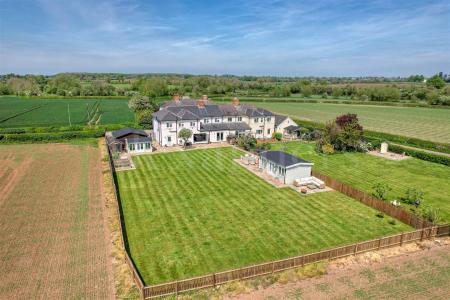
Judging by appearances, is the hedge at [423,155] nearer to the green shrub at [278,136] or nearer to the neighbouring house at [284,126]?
the neighbouring house at [284,126]

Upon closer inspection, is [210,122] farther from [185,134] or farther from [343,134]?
[343,134]

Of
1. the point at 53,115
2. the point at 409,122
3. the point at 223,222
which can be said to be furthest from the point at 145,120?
the point at 409,122

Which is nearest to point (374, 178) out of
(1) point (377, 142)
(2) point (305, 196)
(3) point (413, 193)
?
(3) point (413, 193)

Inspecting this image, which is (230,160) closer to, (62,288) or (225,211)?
(225,211)

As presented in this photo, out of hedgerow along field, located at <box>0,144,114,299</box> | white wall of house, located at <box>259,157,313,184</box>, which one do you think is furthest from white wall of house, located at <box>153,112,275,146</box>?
white wall of house, located at <box>259,157,313,184</box>

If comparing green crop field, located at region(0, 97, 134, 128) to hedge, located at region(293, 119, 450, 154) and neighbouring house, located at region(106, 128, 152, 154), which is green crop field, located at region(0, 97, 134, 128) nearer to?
neighbouring house, located at region(106, 128, 152, 154)
